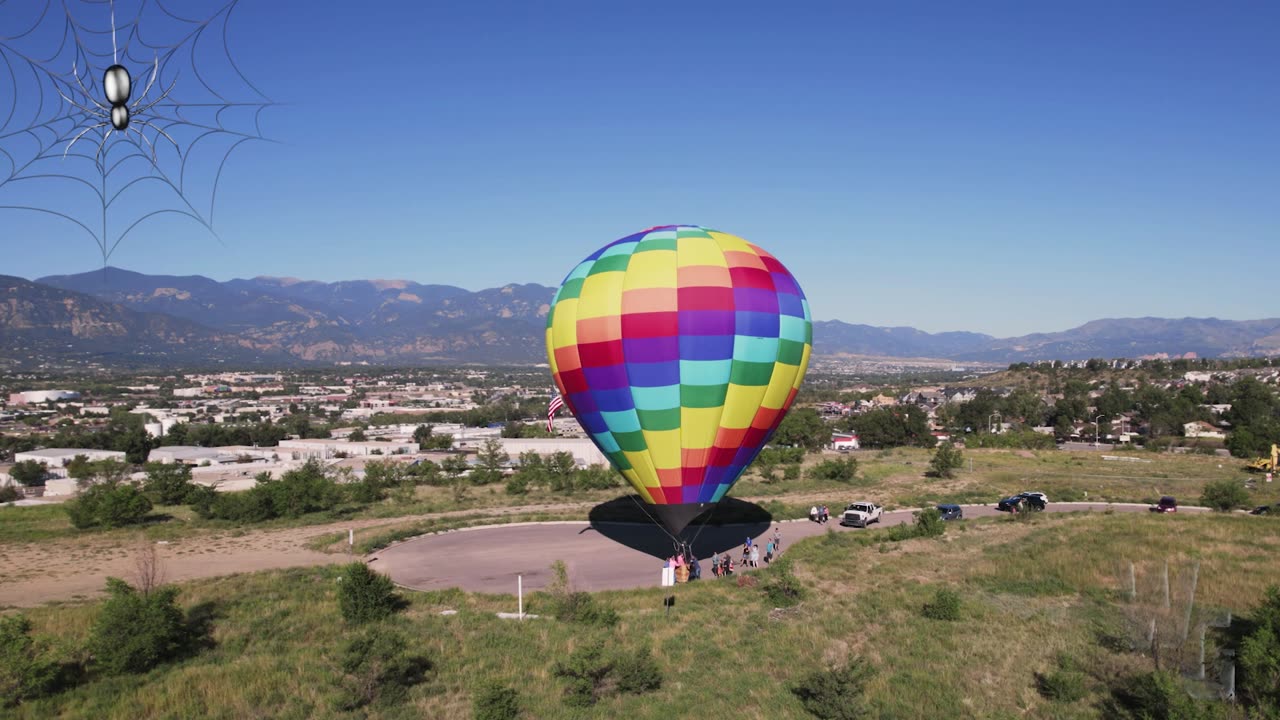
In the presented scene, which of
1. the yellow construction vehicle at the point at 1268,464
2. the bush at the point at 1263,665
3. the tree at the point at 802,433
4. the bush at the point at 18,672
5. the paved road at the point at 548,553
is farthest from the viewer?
the tree at the point at 802,433

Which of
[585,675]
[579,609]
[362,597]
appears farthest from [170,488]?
[585,675]

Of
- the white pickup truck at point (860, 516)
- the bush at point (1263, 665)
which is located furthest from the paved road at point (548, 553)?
the bush at point (1263, 665)

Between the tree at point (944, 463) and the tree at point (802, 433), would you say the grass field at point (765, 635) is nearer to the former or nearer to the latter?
the tree at point (944, 463)

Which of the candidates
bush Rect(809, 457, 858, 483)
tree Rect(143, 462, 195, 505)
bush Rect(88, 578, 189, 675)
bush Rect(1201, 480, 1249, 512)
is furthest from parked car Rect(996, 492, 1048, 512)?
tree Rect(143, 462, 195, 505)

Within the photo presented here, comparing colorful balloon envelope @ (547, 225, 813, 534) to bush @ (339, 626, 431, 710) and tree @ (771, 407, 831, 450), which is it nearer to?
bush @ (339, 626, 431, 710)

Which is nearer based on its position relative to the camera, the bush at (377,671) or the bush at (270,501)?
the bush at (377,671)

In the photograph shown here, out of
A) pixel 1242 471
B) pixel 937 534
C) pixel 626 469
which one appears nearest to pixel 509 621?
pixel 626 469

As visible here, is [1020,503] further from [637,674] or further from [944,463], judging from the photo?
[637,674]
